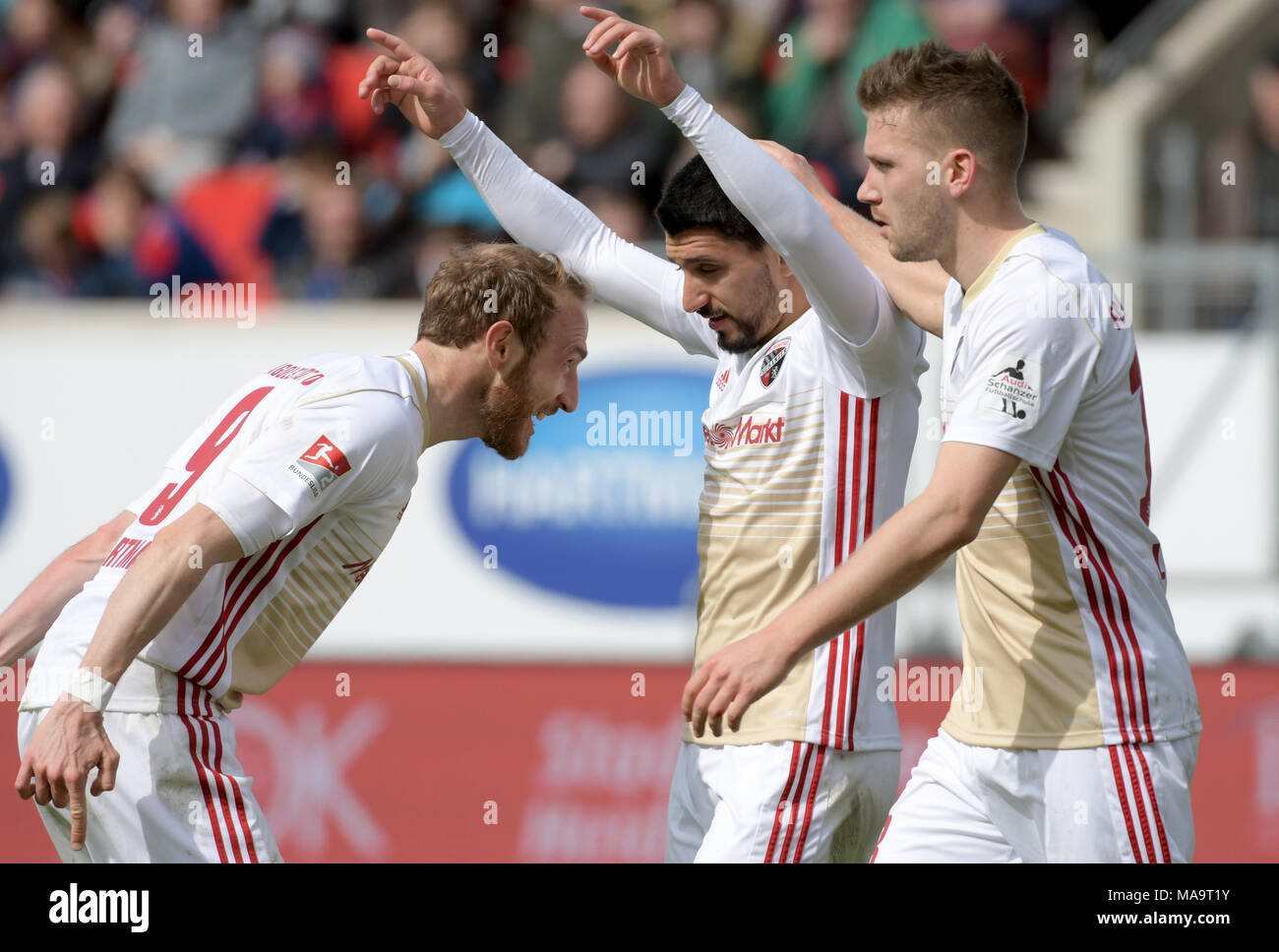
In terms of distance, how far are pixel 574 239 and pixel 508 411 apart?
922 millimetres

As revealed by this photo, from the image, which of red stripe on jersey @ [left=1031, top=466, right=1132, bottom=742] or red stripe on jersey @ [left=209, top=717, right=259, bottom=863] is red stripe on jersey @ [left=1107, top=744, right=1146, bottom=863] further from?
red stripe on jersey @ [left=209, top=717, right=259, bottom=863]

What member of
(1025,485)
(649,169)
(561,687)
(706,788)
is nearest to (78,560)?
(706,788)

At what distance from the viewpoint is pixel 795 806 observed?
13.2ft

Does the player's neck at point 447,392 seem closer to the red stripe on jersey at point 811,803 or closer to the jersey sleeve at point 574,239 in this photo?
the jersey sleeve at point 574,239

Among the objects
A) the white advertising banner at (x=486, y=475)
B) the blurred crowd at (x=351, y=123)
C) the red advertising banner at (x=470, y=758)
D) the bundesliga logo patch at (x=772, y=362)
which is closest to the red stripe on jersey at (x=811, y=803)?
the bundesliga logo patch at (x=772, y=362)

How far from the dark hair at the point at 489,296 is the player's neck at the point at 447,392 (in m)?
0.04

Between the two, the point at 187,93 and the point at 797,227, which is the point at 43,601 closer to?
the point at 797,227

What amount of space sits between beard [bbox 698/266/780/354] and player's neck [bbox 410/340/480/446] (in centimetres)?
68

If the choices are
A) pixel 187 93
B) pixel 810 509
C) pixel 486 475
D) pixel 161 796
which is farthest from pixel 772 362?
pixel 187 93

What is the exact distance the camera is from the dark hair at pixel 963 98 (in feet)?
12.3

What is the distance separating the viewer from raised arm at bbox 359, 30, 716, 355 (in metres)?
4.64

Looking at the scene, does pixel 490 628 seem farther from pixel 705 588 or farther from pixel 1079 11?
pixel 1079 11

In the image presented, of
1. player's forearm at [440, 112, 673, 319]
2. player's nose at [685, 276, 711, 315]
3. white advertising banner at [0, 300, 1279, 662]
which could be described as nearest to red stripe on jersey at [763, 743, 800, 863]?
player's nose at [685, 276, 711, 315]

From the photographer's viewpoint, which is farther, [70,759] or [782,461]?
[782,461]
